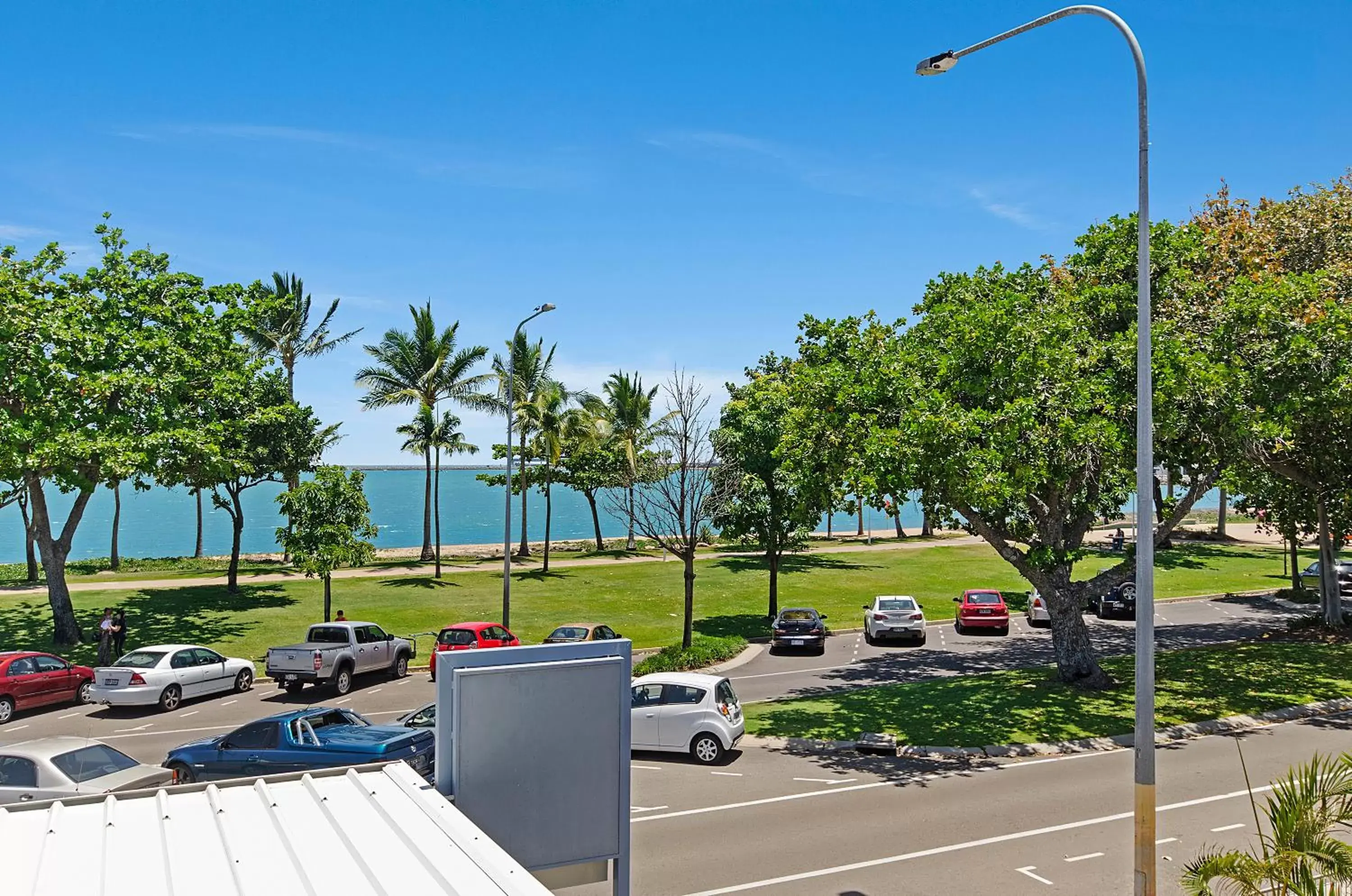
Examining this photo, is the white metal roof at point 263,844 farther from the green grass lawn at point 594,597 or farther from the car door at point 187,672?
the green grass lawn at point 594,597

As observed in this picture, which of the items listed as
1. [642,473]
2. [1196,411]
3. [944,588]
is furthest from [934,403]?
[944,588]

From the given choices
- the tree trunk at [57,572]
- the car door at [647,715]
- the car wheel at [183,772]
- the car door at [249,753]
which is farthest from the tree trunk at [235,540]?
the car door at [647,715]

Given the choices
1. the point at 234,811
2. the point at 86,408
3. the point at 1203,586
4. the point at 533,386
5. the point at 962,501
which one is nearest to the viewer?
the point at 234,811

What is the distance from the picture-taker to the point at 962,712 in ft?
65.5

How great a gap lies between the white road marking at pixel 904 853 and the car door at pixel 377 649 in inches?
566

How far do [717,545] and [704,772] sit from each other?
47297mm

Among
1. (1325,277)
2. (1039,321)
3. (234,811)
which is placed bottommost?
(234,811)

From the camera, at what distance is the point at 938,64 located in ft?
35.8

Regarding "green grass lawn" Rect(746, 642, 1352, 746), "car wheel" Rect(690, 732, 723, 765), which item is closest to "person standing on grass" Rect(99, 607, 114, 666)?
"green grass lawn" Rect(746, 642, 1352, 746)

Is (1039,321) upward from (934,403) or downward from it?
upward

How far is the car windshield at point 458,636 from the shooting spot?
25.6 m

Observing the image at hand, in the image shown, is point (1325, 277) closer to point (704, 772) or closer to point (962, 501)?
point (962, 501)

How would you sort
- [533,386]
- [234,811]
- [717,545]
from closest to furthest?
1. [234,811]
2. [533,386]
3. [717,545]

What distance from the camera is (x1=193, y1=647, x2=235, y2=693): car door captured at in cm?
2433
